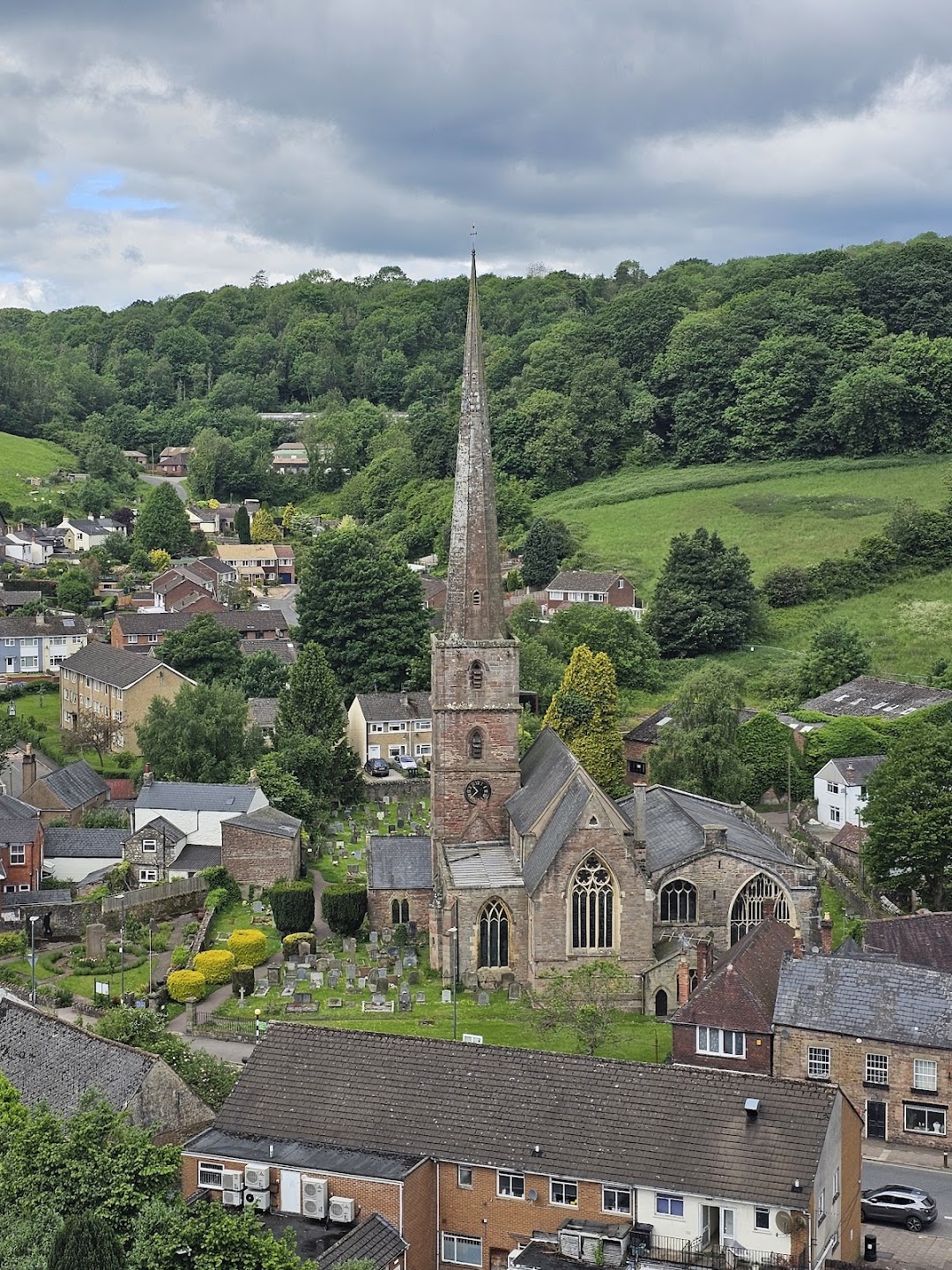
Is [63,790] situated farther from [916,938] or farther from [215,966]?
[916,938]

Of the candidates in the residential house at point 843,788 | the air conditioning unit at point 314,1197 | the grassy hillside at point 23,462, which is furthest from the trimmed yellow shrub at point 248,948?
the grassy hillside at point 23,462

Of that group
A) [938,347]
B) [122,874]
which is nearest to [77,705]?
[122,874]

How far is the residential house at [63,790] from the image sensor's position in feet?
234

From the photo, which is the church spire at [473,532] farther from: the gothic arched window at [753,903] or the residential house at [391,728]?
the residential house at [391,728]

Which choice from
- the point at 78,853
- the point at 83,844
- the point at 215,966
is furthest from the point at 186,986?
the point at 83,844

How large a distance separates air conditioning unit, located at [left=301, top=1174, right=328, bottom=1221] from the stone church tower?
27743 mm

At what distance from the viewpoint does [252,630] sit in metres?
106

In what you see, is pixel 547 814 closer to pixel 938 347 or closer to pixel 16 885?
pixel 16 885

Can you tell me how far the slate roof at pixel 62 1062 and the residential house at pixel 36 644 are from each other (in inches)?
2614

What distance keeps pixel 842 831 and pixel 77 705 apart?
46.2 metres

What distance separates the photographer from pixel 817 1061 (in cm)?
3881

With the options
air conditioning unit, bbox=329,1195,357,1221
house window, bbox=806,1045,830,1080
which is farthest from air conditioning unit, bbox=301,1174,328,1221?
house window, bbox=806,1045,830,1080

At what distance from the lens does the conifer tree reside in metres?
77.0

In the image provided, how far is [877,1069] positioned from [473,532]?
25.7 metres
